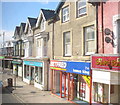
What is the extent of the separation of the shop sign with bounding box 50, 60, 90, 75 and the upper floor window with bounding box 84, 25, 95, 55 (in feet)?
3.48

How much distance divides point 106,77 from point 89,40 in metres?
3.66

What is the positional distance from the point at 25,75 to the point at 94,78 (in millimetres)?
16664

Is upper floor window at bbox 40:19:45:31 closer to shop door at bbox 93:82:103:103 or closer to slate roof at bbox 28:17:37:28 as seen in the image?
slate roof at bbox 28:17:37:28

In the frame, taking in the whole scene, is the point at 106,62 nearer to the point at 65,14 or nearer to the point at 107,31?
the point at 107,31

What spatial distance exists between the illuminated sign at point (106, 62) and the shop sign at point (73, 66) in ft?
3.47

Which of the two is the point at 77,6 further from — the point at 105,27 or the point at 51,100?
the point at 51,100

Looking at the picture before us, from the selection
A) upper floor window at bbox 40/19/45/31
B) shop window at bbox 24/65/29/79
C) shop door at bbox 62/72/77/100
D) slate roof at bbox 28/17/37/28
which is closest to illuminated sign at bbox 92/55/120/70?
shop door at bbox 62/72/77/100

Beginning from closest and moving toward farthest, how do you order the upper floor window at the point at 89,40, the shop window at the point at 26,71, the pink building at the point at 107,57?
the pink building at the point at 107,57 < the upper floor window at the point at 89,40 < the shop window at the point at 26,71

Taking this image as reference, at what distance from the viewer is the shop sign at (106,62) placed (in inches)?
341

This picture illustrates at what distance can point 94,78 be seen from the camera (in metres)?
10.2

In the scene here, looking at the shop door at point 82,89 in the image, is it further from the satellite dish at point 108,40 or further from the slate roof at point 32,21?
the slate roof at point 32,21

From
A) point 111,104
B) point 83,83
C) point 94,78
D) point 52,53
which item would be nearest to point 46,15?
point 52,53

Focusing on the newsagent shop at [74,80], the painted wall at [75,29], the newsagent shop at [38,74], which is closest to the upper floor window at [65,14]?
the painted wall at [75,29]

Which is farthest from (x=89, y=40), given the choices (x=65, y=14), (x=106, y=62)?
(x=65, y=14)
